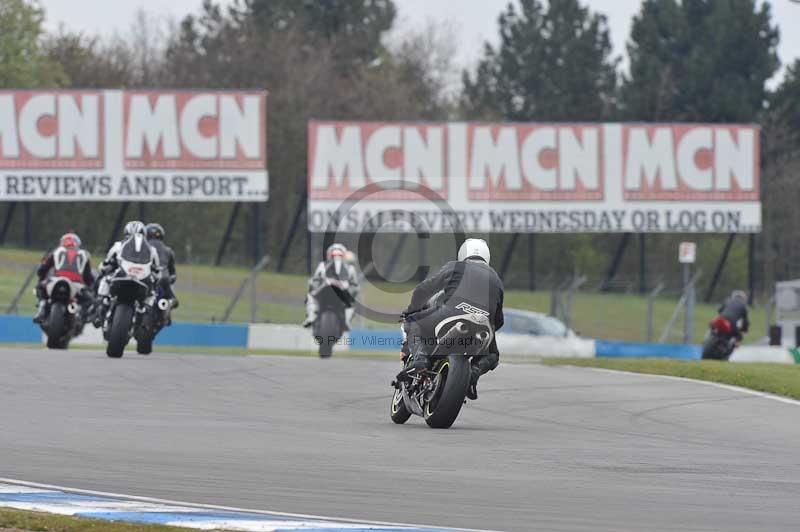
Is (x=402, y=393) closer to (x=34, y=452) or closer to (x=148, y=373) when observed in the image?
(x=34, y=452)

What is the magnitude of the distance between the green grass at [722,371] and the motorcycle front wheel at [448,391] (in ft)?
17.3

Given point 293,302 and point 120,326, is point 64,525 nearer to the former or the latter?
point 120,326

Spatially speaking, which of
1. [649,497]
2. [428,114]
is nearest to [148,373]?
[649,497]

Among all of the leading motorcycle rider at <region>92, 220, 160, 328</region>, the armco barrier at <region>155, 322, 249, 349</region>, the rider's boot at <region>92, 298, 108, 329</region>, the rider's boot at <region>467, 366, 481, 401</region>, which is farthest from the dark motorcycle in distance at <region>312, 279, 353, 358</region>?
the rider's boot at <region>467, 366, 481, 401</region>

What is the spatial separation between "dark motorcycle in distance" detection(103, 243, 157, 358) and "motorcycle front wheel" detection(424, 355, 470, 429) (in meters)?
7.78

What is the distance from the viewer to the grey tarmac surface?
29.1 ft

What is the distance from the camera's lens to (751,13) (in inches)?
3349

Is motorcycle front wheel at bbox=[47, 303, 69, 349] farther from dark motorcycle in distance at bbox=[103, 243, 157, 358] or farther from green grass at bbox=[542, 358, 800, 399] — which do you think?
green grass at bbox=[542, 358, 800, 399]

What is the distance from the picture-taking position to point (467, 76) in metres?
95.3

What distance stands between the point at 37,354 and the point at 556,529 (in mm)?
13659

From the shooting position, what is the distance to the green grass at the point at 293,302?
40.1 metres

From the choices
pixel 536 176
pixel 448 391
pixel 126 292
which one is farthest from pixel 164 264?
pixel 536 176

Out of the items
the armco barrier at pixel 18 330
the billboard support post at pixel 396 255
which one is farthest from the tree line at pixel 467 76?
the armco barrier at pixel 18 330

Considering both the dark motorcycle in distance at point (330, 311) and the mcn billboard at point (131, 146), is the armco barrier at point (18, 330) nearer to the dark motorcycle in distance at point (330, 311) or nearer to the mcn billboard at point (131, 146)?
the dark motorcycle in distance at point (330, 311)
